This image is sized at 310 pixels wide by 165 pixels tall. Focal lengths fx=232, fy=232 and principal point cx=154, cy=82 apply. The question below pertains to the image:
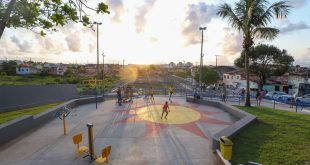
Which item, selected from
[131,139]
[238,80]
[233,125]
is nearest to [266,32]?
[233,125]

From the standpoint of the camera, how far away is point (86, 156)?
945 cm

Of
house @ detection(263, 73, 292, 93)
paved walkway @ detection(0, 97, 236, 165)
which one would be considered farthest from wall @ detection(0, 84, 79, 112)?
house @ detection(263, 73, 292, 93)

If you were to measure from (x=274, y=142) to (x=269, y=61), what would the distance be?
41.1 meters

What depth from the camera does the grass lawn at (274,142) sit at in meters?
8.69

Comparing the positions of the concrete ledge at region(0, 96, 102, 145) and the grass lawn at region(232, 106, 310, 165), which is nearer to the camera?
the grass lawn at region(232, 106, 310, 165)

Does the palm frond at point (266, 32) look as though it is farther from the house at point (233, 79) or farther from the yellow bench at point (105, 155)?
the house at point (233, 79)

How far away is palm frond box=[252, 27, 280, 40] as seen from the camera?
61.6ft

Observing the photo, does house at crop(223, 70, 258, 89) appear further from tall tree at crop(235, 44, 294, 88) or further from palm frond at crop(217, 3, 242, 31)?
palm frond at crop(217, 3, 242, 31)

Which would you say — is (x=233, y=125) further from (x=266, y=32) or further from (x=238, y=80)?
(x=238, y=80)

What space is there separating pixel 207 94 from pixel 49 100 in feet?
66.5

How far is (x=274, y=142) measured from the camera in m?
10.5

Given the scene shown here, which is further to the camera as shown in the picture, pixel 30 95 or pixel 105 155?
pixel 30 95

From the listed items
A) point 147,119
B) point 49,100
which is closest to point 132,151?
point 147,119

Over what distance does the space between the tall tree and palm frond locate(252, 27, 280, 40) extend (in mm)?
27989
